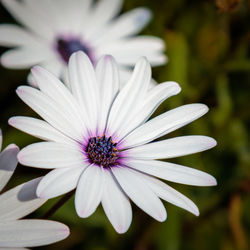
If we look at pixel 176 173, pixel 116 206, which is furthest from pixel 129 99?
pixel 116 206

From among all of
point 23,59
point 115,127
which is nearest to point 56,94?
point 115,127

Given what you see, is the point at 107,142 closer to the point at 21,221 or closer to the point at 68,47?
the point at 21,221

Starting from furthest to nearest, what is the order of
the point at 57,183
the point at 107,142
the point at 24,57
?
the point at 24,57 → the point at 107,142 → the point at 57,183

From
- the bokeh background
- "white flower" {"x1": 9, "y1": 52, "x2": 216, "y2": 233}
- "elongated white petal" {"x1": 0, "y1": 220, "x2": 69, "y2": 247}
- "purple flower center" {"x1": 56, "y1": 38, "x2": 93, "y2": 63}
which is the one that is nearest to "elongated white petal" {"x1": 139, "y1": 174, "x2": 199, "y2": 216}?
"white flower" {"x1": 9, "y1": 52, "x2": 216, "y2": 233}

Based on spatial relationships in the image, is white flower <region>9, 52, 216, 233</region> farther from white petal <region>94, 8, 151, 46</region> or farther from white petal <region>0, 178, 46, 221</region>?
white petal <region>94, 8, 151, 46</region>

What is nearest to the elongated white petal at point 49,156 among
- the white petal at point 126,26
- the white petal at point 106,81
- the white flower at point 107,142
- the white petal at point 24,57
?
the white flower at point 107,142

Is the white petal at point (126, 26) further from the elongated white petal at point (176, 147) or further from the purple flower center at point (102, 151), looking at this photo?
the elongated white petal at point (176, 147)

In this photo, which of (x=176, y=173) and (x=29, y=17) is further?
(x=29, y=17)

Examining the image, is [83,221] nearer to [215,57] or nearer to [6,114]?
[6,114]
